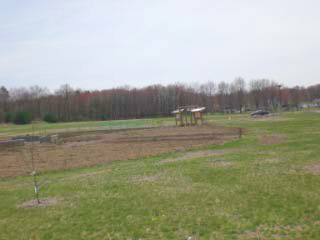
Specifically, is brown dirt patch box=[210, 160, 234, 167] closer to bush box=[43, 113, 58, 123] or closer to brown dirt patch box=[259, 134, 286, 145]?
brown dirt patch box=[259, 134, 286, 145]

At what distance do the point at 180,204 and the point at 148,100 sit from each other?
10389 centimetres

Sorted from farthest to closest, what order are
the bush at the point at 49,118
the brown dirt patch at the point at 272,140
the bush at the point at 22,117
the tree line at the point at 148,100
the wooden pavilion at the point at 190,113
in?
the tree line at the point at 148,100
the bush at the point at 49,118
the bush at the point at 22,117
the wooden pavilion at the point at 190,113
the brown dirt patch at the point at 272,140

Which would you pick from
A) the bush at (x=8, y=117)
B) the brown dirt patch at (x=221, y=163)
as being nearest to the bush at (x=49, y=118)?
the bush at (x=8, y=117)

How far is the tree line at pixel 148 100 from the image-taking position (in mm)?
102938

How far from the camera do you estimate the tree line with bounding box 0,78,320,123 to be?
338 feet

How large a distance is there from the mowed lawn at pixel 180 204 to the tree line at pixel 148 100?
311 ft

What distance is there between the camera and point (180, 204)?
6.54 meters

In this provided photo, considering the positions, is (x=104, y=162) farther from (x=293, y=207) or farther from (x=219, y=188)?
(x=293, y=207)

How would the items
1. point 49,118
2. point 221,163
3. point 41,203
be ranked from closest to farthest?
point 41,203, point 221,163, point 49,118

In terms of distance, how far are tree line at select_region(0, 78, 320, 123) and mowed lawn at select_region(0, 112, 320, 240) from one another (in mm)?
94943

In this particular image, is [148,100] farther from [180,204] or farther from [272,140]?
Result: [180,204]

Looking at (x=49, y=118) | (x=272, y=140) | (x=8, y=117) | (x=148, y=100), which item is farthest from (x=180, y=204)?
(x=148, y=100)

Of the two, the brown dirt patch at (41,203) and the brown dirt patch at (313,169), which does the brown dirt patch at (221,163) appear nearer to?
the brown dirt patch at (313,169)

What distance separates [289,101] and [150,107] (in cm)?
5331
